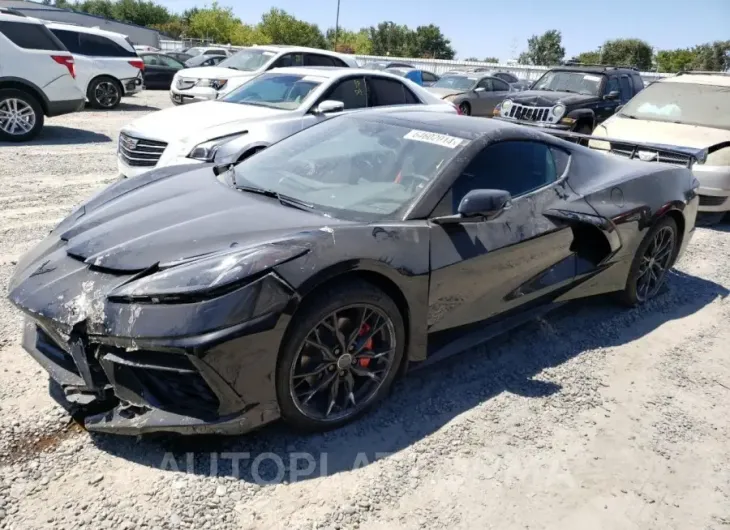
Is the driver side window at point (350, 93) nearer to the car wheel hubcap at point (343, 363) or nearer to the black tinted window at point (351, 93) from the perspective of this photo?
the black tinted window at point (351, 93)

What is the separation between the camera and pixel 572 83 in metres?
12.0

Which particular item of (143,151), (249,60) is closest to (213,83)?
A: (249,60)

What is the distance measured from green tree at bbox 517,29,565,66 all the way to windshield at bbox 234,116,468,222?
70.9m

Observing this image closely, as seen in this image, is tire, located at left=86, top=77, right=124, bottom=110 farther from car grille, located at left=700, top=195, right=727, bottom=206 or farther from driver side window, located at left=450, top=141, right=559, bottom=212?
driver side window, located at left=450, top=141, right=559, bottom=212

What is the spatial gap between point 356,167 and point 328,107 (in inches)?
154

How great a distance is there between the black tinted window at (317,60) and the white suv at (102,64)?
17.6 ft

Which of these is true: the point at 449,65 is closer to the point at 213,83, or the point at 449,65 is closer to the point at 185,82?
the point at 185,82

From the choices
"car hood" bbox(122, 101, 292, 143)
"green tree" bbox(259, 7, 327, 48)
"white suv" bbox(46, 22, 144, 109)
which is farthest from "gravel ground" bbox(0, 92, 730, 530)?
"green tree" bbox(259, 7, 327, 48)

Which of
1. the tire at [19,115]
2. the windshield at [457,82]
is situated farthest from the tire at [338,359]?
the windshield at [457,82]

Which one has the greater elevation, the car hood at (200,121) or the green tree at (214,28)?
the green tree at (214,28)

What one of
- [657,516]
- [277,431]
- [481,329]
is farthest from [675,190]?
[277,431]

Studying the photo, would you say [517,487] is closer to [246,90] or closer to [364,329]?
[364,329]

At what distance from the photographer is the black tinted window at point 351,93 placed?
24.5ft

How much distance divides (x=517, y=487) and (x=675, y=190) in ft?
9.89
